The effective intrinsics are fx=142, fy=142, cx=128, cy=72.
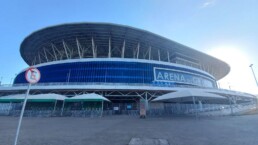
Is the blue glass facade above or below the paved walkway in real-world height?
above

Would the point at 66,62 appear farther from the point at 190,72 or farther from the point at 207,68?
the point at 207,68

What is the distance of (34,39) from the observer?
147ft

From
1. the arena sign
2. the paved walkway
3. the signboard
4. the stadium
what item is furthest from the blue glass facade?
the signboard

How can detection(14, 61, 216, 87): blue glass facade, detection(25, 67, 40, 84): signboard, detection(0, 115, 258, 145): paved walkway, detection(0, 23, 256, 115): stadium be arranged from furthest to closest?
1. detection(14, 61, 216, 87): blue glass facade
2. detection(0, 23, 256, 115): stadium
3. detection(0, 115, 258, 145): paved walkway
4. detection(25, 67, 40, 84): signboard

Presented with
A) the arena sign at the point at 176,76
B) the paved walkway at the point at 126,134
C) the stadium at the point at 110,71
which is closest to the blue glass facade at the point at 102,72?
the stadium at the point at 110,71

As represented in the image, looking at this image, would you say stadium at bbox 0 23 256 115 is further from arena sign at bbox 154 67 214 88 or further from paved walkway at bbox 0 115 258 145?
paved walkway at bbox 0 115 258 145

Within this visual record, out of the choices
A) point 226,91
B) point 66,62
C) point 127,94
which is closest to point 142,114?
point 127,94

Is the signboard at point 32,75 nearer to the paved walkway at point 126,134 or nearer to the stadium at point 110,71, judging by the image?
the paved walkway at point 126,134

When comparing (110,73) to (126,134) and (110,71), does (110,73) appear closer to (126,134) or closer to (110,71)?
(110,71)

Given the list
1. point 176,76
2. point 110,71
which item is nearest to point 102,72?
point 110,71

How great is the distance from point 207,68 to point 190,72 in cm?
2265

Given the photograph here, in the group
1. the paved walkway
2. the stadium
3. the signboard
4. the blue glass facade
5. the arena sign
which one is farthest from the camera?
the arena sign

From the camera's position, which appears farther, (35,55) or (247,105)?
(35,55)

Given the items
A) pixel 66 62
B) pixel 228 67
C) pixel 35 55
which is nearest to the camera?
pixel 66 62
